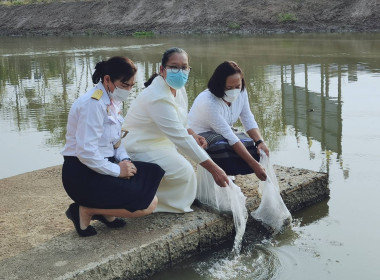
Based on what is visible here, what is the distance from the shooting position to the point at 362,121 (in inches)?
318

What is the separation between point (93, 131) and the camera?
3.71 meters

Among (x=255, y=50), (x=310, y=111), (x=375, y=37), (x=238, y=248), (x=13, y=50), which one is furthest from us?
(x=13, y=50)

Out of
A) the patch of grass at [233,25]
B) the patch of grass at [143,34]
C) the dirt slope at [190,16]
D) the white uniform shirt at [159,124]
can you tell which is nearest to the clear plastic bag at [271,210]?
the white uniform shirt at [159,124]

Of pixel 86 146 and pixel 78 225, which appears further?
pixel 78 225

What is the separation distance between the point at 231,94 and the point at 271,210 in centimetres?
97

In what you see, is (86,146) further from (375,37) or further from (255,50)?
(375,37)

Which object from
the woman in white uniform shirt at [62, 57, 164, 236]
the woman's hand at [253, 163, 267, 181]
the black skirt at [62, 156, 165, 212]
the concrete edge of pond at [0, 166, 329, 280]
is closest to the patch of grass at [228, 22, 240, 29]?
the concrete edge of pond at [0, 166, 329, 280]

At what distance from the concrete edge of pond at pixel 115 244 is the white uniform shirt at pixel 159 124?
520mm

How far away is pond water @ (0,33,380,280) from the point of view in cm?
405

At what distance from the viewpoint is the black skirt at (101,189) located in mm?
3799

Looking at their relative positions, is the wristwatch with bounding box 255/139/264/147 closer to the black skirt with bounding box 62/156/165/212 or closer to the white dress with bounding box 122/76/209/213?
the white dress with bounding box 122/76/209/213

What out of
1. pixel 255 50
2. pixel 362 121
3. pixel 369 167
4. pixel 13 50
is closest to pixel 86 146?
pixel 369 167

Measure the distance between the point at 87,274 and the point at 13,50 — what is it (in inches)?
863

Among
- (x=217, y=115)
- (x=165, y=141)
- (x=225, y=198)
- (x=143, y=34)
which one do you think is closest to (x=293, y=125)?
(x=217, y=115)
